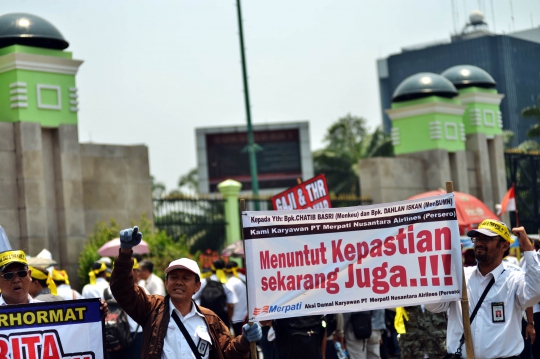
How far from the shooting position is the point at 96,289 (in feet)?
38.4

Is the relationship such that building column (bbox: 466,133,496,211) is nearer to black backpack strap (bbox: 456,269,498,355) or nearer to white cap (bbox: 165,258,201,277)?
black backpack strap (bbox: 456,269,498,355)

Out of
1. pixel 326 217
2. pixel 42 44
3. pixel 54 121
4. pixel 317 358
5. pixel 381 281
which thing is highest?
pixel 42 44

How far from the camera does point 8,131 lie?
1609 centimetres

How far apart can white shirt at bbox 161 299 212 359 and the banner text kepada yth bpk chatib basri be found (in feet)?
3.58

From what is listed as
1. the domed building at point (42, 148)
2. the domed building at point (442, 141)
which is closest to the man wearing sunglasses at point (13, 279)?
the domed building at point (42, 148)

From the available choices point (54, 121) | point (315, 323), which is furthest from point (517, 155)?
point (315, 323)

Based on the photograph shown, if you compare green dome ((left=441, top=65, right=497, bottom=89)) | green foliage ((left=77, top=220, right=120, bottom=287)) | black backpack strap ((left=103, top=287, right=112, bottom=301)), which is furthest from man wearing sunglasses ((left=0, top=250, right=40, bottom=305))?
green dome ((left=441, top=65, right=497, bottom=89))

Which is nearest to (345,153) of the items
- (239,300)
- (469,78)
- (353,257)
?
(469,78)

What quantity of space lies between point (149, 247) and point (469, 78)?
12.4m

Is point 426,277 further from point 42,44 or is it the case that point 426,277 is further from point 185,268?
point 42,44

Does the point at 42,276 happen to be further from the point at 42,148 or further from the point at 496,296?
the point at 42,148

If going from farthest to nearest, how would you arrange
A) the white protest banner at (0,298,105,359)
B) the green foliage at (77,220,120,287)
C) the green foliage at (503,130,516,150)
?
the green foliage at (503,130,516,150), the green foliage at (77,220,120,287), the white protest banner at (0,298,105,359)

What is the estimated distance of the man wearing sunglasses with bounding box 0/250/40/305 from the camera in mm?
6457

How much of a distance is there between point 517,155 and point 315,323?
18709 millimetres
